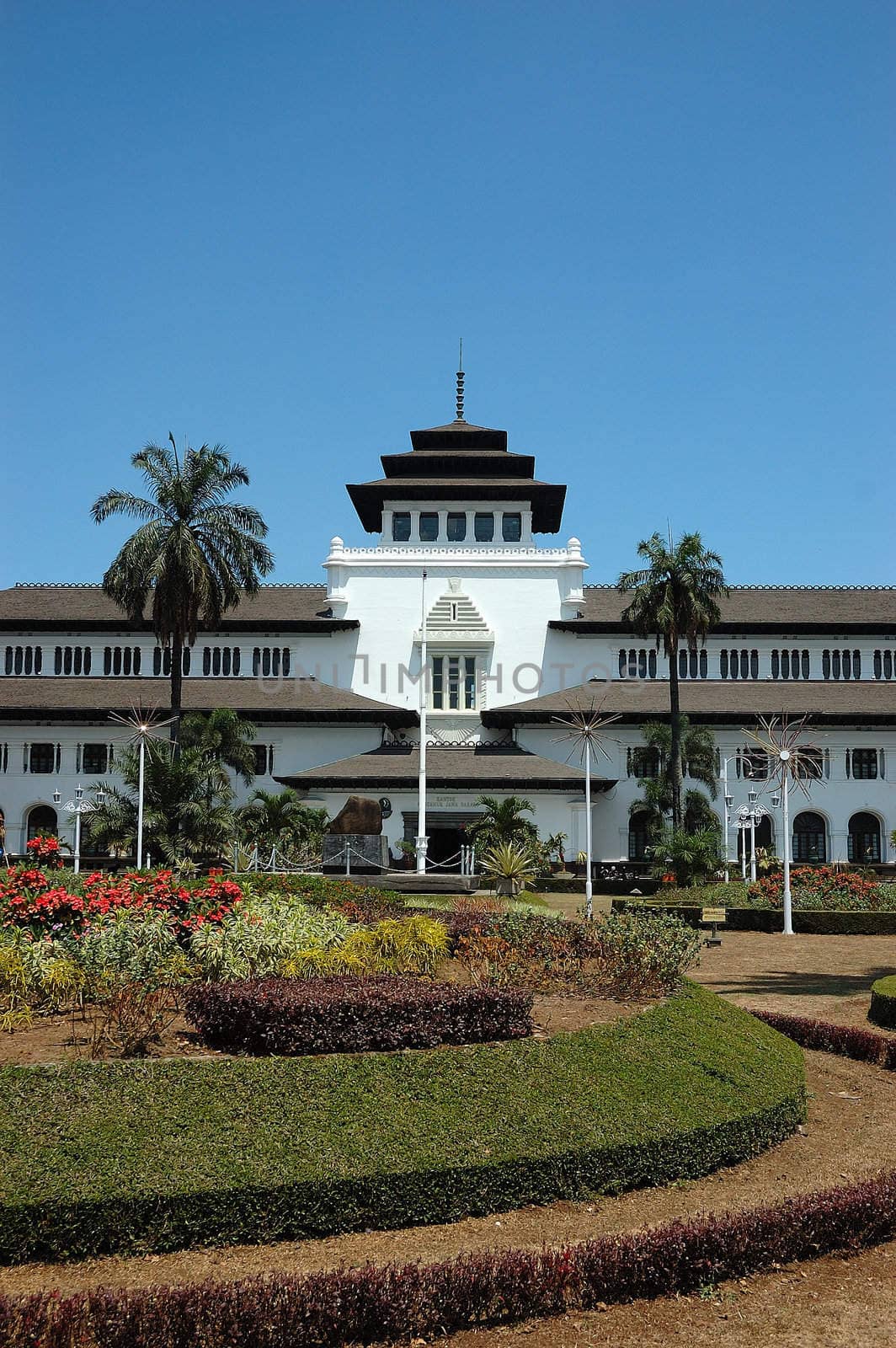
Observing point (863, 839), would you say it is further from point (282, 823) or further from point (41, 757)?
point (41, 757)

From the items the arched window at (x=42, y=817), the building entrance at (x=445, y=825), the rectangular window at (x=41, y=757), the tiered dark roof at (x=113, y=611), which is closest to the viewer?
the building entrance at (x=445, y=825)

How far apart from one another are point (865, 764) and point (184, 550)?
2950 cm

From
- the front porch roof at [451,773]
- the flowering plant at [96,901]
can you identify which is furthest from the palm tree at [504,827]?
the flowering plant at [96,901]

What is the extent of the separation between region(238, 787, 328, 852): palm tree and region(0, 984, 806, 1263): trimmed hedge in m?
28.2

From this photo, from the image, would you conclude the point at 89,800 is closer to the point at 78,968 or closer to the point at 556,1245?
the point at 78,968

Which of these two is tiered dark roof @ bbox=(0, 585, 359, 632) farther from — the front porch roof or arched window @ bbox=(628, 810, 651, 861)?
arched window @ bbox=(628, 810, 651, 861)

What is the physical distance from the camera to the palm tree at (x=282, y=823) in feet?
128

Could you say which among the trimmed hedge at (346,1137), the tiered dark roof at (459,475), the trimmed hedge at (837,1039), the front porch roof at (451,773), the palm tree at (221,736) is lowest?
the trimmed hedge at (837,1039)

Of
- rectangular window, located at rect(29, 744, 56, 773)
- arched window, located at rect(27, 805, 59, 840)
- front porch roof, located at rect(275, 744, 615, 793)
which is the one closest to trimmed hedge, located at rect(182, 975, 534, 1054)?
front porch roof, located at rect(275, 744, 615, 793)

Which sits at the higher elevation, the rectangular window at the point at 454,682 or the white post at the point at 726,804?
the rectangular window at the point at 454,682

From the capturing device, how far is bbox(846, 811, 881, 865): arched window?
49094 mm

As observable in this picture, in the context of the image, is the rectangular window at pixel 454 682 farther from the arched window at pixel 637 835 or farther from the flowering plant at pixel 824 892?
the flowering plant at pixel 824 892

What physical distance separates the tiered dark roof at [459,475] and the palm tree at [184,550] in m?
13.6

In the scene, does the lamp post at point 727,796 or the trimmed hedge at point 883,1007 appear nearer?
the trimmed hedge at point 883,1007
